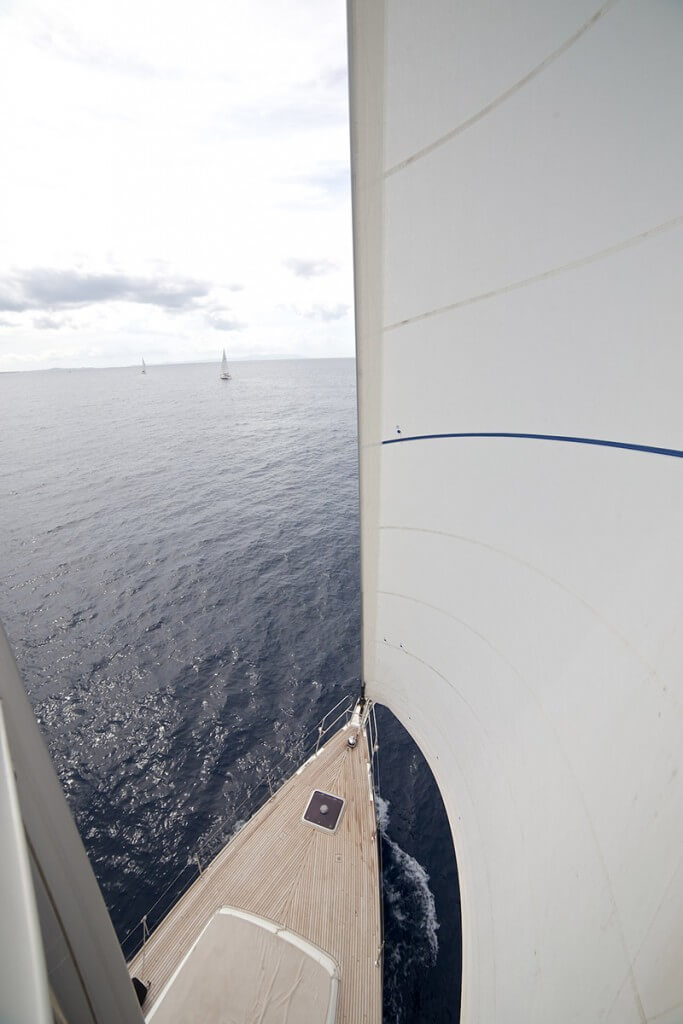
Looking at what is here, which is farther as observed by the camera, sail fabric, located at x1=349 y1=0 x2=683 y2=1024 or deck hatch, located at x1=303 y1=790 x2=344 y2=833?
deck hatch, located at x1=303 y1=790 x2=344 y2=833

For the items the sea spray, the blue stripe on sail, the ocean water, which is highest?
the blue stripe on sail

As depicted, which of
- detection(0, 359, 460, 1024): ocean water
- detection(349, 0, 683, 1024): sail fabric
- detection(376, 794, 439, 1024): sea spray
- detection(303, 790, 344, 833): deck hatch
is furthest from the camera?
detection(0, 359, 460, 1024): ocean water

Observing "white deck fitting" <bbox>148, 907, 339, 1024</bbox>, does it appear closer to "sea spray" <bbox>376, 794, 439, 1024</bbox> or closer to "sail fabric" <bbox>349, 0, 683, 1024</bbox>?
"sail fabric" <bbox>349, 0, 683, 1024</bbox>

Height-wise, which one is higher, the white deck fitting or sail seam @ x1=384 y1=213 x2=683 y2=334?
sail seam @ x1=384 y1=213 x2=683 y2=334

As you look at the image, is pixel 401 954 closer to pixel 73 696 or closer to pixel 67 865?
pixel 67 865

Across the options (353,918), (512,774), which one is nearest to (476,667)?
(512,774)

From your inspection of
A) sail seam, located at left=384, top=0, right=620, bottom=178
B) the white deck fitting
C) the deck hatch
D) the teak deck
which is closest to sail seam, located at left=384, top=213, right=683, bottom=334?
sail seam, located at left=384, top=0, right=620, bottom=178
